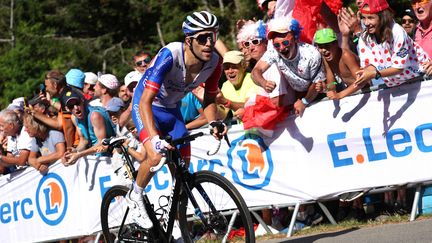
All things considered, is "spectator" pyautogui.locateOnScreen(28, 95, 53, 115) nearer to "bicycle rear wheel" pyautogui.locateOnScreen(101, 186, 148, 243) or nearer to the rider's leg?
"bicycle rear wheel" pyautogui.locateOnScreen(101, 186, 148, 243)

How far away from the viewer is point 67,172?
12500 mm

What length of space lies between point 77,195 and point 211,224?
4.39 meters

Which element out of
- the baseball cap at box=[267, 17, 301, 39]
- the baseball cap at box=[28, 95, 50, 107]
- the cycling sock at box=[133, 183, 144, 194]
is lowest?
the cycling sock at box=[133, 183, 144, 194]

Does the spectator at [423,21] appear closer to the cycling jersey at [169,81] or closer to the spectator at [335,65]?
the spectator at [335,65]

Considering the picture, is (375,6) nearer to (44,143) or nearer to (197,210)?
(197,210)

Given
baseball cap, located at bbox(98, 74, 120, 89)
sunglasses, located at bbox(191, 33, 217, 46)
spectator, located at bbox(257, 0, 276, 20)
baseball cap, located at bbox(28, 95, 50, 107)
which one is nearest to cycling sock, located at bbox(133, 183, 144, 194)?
sunglasses, located at bbox(191, 33, 217, 46)

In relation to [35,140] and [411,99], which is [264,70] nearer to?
[411,99]

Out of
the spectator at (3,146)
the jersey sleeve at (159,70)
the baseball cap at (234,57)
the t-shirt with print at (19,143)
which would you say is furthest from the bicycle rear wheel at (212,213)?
the spectator at (3,146)

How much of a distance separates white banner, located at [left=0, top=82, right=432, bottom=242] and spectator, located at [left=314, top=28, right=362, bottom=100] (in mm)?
139

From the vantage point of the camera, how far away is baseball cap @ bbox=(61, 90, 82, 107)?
12.2 meters

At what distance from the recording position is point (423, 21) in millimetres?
10375

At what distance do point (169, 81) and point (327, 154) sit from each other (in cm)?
225

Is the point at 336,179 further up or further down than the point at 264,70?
further down

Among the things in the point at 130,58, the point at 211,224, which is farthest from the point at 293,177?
the point at 130,58
